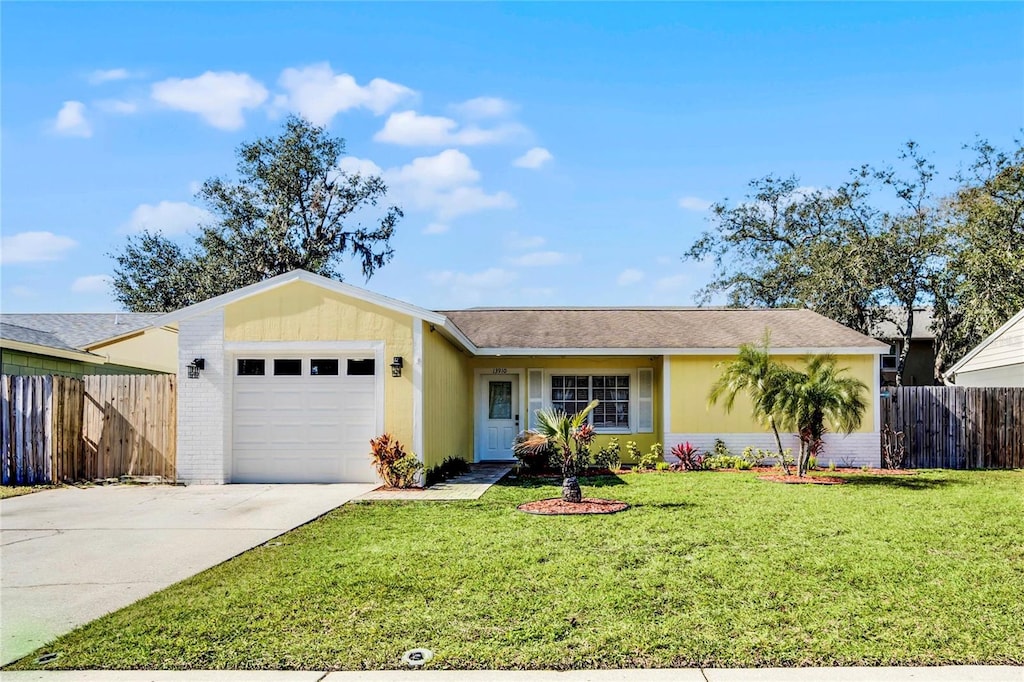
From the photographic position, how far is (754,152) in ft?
66.5

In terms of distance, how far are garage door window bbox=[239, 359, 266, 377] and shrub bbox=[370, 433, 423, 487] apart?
258cm

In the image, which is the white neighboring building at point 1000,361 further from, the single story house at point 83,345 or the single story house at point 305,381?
the single story house at point 83,345

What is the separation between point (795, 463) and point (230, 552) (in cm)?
1258

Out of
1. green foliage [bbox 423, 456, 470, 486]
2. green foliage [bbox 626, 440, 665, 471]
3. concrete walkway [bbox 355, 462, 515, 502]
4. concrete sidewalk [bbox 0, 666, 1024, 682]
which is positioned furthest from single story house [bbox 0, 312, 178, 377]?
concrete sidewalk [bbox 0, 666, 1024, 682]

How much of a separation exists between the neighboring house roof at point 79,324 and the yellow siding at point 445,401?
8.18 m

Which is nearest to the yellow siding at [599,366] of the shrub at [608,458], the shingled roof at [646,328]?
the shingled roof at [646,328]

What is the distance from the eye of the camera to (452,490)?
12.8 m

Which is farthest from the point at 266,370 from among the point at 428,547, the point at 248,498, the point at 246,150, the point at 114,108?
the point at 246,150

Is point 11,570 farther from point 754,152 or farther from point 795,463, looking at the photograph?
point 754,152

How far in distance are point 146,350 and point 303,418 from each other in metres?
10.1

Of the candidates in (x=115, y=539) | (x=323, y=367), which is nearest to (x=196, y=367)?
(x=323, y=367)

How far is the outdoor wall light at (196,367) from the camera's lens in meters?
13.8

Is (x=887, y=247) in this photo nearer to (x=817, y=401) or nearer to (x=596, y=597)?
(x=817, y=401)

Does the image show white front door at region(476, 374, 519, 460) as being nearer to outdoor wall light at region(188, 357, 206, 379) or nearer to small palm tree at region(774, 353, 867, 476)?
small palm tree at region(774, 353, 867, 476)
